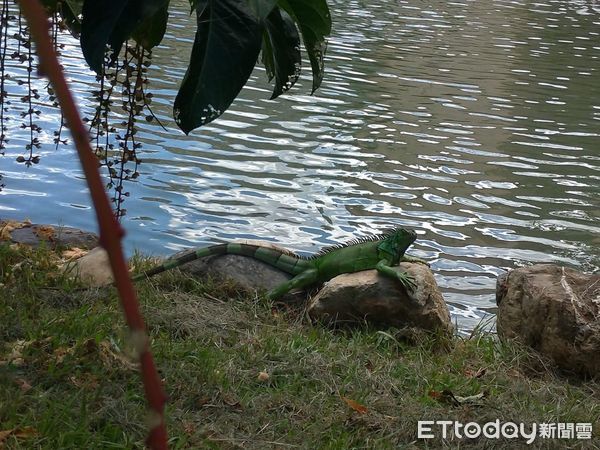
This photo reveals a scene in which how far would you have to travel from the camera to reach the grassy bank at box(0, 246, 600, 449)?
3.07 meters

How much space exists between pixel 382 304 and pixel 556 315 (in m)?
0.91

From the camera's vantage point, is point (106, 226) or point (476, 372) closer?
point (106, 226)

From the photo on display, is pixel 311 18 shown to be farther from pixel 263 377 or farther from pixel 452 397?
pixel 452 397

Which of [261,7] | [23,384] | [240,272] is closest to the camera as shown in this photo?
[261,7]

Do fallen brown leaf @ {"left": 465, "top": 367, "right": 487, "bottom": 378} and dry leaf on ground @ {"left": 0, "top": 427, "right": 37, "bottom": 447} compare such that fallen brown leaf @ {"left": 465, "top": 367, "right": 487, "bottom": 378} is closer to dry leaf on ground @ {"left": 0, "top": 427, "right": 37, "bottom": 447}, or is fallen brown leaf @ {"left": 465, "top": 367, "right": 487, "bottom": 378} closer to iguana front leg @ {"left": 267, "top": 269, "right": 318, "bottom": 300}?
iguana front leg @ {"left": 267, "top": 269, "right": 318, "bottom": 300}

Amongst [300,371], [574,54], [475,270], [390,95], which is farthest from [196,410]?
[574,54]

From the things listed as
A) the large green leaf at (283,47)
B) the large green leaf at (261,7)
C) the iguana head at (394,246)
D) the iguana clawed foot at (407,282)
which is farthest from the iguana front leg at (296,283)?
the large green leaf at (261,7)

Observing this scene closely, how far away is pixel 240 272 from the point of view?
5.08 meters

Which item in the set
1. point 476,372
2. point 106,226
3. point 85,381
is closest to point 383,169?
point 476,372

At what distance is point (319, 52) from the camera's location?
2705 millimetres

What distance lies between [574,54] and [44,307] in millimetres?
13784

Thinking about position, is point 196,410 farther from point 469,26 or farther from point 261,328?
point 469,26

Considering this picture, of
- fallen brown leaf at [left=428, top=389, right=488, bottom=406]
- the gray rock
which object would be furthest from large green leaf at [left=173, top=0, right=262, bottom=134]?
the gray rock

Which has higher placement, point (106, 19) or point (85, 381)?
point (106, 19)
